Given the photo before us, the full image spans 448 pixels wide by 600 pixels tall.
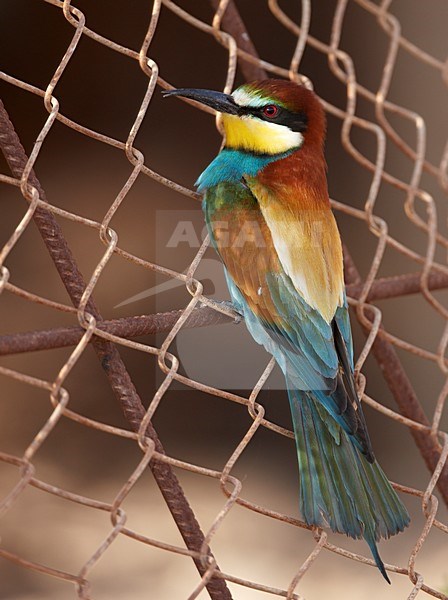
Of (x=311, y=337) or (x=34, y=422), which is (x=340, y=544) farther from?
(x=311, y=337)

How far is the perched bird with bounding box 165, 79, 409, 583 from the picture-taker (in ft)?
4.44

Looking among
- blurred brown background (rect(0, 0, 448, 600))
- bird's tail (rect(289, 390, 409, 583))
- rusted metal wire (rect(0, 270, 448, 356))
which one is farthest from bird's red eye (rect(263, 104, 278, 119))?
blurred brown background (rect(0, 0, 448, 600))

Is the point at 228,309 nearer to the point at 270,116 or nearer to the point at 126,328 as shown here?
the point at 126,328

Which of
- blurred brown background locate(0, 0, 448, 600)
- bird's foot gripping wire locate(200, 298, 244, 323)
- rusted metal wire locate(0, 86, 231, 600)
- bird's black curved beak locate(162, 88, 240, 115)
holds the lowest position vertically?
rusted metal wire locate(0, 86, 231, 600)

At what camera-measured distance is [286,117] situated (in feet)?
5.39

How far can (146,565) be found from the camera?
261 centimetres

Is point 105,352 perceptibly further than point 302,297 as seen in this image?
No

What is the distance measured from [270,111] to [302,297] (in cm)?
39

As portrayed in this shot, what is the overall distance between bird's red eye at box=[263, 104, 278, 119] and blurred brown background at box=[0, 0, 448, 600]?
3.69ft

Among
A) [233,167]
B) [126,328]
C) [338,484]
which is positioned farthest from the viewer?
[233,167]

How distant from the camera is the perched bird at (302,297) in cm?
135

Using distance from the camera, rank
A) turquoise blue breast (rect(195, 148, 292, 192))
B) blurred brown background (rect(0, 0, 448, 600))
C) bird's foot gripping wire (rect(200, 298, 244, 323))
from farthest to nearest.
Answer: blurred brown background (rect(0, 0, 448, 600)), turquoise blue breast (rect(195, 148, 292, 192)), bird's foot gripping wire (rect(200, 298, 244, 323))

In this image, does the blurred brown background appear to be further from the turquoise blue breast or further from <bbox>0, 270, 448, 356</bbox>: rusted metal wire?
<bbox>0, 270, 448, 356</bbox>: rusted metal wire

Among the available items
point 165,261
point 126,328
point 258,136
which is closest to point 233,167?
point 258,136
